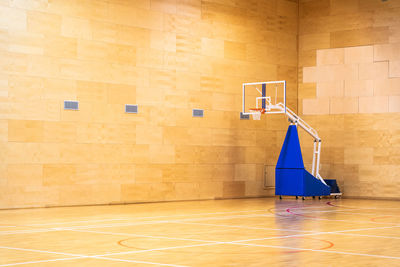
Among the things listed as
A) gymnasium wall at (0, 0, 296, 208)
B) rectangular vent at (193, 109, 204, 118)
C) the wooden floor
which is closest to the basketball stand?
gymnasium wall at (0, 0, 296, 208)

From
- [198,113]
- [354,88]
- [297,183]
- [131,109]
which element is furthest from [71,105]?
[354,88]

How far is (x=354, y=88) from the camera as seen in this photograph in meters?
20.6

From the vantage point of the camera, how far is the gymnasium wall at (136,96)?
50.0 feet

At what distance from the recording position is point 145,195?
17.4 metres

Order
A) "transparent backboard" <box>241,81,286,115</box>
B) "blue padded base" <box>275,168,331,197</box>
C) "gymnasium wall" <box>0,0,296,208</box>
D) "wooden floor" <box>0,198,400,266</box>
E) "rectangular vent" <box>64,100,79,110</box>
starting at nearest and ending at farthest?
1. "wooden floor" <box>0,198,400,266</box>
2. "gymnasium wall" <box>0,0,296,208</box>
3. "rectangular vent" <box>64,100,79,110</box>
4. "blue padded base" <box>275,168,331,197</box>
5. "transparent backboard" <box>241,81,286,115</box>

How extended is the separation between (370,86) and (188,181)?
660cm

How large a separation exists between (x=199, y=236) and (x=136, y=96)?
813 cm

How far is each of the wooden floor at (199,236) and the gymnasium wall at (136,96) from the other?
4.22 feet

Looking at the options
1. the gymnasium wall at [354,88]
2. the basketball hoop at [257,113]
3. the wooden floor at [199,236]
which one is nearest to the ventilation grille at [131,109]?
the wooden floor at [199,236]

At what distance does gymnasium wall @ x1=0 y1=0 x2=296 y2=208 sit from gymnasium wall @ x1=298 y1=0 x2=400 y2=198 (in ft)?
2.37

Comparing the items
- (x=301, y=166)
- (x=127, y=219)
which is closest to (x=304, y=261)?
(x=127, y=219)

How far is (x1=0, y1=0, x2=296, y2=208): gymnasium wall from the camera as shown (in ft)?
50.0

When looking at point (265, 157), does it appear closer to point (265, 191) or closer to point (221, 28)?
point (265, 191)

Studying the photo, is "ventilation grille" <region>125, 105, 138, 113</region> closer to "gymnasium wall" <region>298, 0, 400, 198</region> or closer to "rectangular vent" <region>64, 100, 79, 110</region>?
"rectangular vent" <region>64, 100, 79, 110</region>
